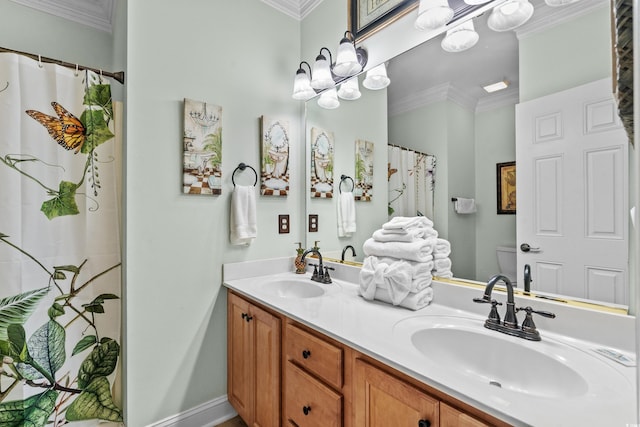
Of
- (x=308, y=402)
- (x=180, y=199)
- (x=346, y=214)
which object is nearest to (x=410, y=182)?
(x=346, y=214)

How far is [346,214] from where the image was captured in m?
1.78

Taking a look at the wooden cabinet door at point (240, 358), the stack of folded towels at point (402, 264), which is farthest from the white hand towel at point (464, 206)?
the wooden cabinet door at point (240, 358)

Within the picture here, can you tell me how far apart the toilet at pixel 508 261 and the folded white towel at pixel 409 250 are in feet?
0.84

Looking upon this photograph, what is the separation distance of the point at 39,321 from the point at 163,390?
2.21 feet

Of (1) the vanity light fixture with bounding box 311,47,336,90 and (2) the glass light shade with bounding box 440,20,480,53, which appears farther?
(1) the vanity light fixture with bounding box 311,47,336,90

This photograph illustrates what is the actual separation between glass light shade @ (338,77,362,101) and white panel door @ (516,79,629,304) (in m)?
0.93

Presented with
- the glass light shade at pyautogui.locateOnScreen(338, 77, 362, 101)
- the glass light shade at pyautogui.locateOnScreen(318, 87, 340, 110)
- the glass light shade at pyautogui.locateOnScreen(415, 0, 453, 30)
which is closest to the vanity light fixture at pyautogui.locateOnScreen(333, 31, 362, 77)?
the glass light shade at pyautogui.locateOnScreen(338, 77, 362, 101)

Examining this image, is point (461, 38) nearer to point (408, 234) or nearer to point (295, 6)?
point (408, 234)

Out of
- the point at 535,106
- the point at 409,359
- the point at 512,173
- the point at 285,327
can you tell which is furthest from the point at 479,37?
the point at 285,327

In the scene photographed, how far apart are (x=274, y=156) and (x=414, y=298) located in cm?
124

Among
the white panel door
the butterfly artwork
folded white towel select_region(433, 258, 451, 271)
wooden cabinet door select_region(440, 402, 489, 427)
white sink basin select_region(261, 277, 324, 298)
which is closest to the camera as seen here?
wooden cabinet door select_region(440, 402, 489, 427)

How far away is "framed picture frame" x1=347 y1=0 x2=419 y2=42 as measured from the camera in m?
1.43

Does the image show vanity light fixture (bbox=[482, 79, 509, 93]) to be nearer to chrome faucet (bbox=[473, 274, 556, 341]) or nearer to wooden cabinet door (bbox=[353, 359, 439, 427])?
chrome faucet (bbox=[473, 274, 556, 341])

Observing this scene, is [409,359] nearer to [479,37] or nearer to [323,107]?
[479,37]
